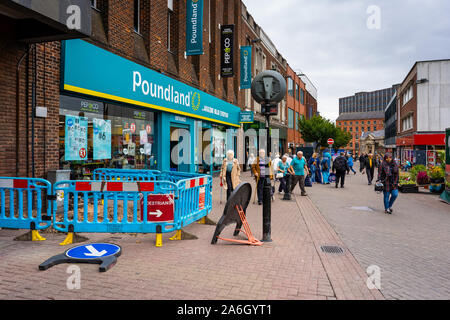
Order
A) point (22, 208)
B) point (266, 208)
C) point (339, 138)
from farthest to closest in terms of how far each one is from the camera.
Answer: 1. point (339, 138)
2. point (266, 208)
3. point (22, 208)

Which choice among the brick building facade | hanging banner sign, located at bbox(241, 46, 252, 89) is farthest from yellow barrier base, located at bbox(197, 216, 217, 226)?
hanging banner sign, located at bbox(241, 46, 252, 89)

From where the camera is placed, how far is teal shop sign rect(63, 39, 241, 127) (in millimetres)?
8320

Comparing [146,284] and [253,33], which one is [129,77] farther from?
[253,33]

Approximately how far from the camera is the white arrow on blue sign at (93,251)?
4.85 metres

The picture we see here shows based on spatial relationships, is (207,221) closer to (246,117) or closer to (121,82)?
(121,82)

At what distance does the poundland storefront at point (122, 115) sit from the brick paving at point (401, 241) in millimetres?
6680

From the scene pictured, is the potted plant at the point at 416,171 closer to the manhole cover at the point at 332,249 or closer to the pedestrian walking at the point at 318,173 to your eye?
the pedestrian walking at the point at 318,173

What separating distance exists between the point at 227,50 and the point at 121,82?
414 inches

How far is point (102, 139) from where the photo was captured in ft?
32.4

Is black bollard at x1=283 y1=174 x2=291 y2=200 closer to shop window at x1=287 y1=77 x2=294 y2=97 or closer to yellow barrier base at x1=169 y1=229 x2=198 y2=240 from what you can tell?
yellow barrier base at x1=169 y1=229 x2=198 y2=240

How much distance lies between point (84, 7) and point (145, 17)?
19.2 ft

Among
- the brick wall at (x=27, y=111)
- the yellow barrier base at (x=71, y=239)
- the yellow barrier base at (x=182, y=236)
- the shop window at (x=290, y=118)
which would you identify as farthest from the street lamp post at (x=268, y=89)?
the shop window at (x=290, y=118)

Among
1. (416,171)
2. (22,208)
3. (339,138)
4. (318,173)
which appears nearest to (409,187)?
(416,171)
